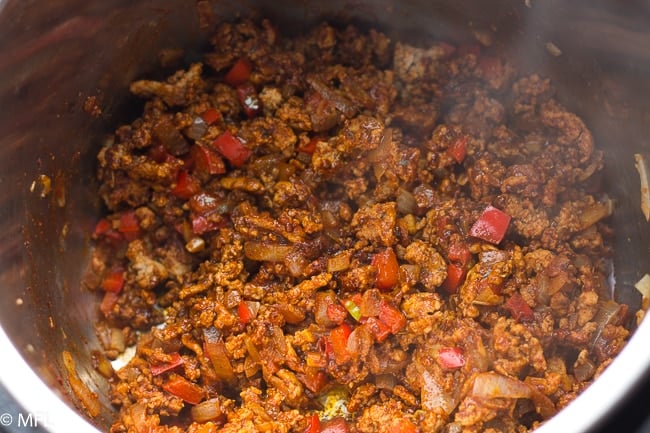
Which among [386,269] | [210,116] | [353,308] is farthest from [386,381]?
[210,116]

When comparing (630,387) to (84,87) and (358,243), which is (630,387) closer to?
(358,243)

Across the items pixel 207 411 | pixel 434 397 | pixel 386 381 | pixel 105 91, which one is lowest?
pixel 207 411

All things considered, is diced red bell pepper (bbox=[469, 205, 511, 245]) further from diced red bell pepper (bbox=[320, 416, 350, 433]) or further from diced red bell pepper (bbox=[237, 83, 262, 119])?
diced red bell pepper (bbox=[237, 83, 262, 119])

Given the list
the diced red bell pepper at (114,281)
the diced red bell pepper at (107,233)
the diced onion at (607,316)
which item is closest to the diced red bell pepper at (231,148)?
the diced red bell pepper at (107,233)

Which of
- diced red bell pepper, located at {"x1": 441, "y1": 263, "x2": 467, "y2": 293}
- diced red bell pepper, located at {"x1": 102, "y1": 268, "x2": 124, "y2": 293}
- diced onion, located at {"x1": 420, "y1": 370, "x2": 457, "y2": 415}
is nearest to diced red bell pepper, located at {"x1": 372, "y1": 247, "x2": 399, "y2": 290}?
diced red bell pepper, located at {"x1": 441, "y1": 263, "x2": 467, "y2": 293}

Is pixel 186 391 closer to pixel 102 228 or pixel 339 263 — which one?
pixel 339 263

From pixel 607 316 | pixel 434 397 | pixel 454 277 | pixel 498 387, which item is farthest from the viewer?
pixel 454 277

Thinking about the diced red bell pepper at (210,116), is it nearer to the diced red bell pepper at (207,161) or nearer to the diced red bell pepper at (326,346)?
the diced red bell pepper at (207,161)
